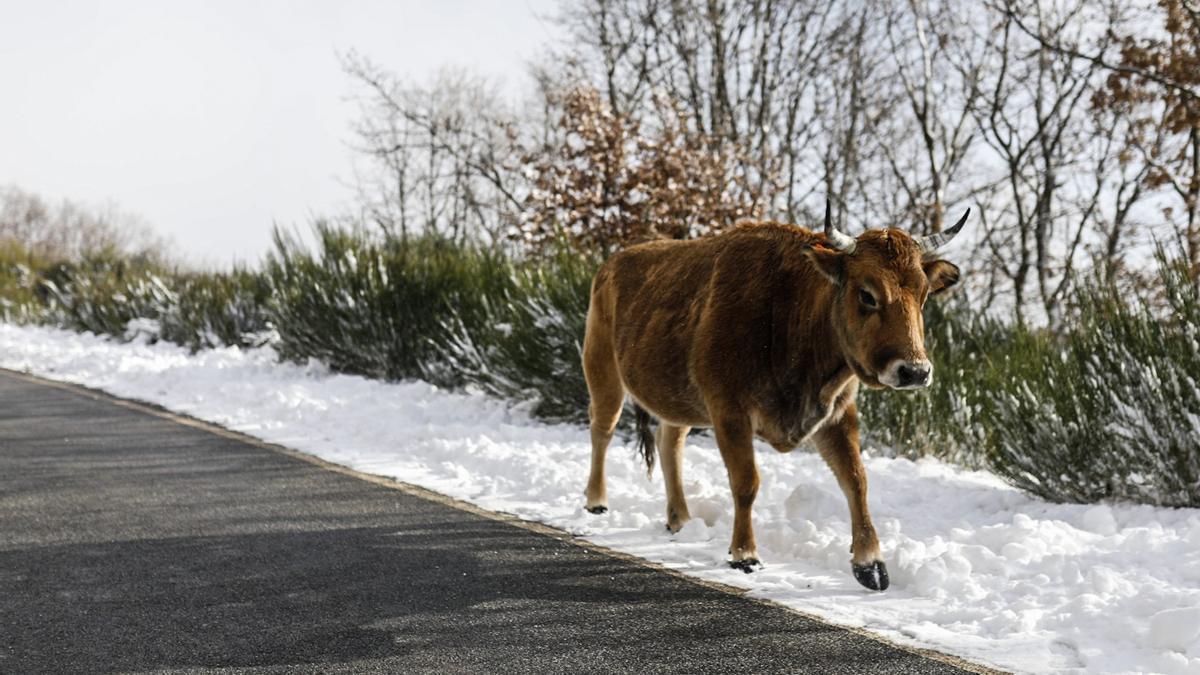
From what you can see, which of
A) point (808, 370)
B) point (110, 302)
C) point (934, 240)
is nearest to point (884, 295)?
point (934, 240)

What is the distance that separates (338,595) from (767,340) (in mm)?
2348

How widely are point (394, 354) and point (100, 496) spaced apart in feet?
22.4

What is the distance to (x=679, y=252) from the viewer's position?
6133mm

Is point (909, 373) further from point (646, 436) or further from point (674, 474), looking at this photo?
point (646, 436)

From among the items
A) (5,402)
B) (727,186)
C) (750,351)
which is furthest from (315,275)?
(750,351)

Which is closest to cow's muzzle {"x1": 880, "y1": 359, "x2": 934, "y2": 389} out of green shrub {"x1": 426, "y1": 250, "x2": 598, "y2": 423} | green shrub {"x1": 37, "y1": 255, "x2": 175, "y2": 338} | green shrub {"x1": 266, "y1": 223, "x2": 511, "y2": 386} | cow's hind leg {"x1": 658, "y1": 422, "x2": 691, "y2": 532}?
cow's hind leg {"x1": 658, "y1": 422, "x2": 691, "y2": 532}

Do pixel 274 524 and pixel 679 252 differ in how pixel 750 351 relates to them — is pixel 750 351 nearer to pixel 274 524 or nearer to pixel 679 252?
pixel 679 252

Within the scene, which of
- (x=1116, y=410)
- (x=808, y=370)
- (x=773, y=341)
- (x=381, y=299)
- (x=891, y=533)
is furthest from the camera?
(x=381, y=299)

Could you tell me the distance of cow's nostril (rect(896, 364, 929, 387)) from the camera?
4332mm

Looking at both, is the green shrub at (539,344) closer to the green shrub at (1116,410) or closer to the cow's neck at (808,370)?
the green shrub at (1116,410)

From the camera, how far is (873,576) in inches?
192

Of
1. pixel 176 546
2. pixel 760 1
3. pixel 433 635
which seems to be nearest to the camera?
pixel 433 635

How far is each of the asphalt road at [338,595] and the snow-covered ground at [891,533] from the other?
359 millimetres

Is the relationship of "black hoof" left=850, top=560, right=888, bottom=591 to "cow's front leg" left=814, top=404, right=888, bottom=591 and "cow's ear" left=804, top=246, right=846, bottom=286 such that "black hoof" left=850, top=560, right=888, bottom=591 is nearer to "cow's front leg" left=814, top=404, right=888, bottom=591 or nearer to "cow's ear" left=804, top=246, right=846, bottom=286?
"cow's front leg" left=814, top=404, right=888, bottom=591
